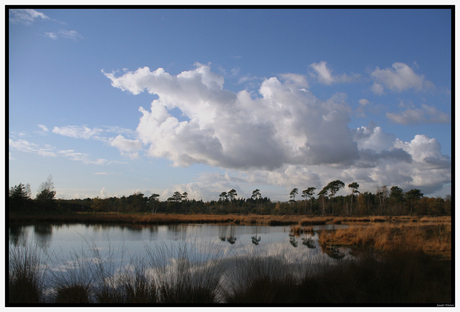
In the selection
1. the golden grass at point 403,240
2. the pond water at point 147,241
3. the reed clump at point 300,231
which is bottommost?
the reed clump at point 300,231

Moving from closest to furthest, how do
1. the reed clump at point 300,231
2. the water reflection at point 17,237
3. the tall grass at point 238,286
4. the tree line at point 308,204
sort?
the tall grass at point 238,286
the water reflection at point 17,237
the reed clump at point 300,231
the tree line at point 308,204

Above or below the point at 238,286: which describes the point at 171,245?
above

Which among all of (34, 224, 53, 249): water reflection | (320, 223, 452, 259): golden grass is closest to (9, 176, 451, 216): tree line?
(34, 224, 53, 249): water reflection

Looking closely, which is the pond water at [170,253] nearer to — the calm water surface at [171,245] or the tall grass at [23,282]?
the calm water surface at [171,245]

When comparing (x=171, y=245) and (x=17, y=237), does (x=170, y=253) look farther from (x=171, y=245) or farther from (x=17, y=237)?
(x=17, y=237)

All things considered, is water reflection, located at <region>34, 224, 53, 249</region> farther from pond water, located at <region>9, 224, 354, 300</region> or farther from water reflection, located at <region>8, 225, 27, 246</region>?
water reflection, located at <region>8, 225, 27, 246</region>

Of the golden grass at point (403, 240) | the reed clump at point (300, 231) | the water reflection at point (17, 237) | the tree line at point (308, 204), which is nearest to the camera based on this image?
the golden grass at point (403, 240)

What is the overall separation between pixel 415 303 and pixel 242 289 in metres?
3.08

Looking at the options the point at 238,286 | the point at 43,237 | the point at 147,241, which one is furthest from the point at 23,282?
the point at 43,237

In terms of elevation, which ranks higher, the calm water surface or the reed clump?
the calm water surface

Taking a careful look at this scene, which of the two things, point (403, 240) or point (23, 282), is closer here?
point (23, 282)

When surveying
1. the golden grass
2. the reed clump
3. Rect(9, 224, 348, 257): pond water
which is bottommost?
the reed clump

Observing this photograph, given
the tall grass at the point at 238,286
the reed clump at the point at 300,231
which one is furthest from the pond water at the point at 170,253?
the reed clump at the point at 300,231

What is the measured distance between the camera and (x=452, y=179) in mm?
4598
